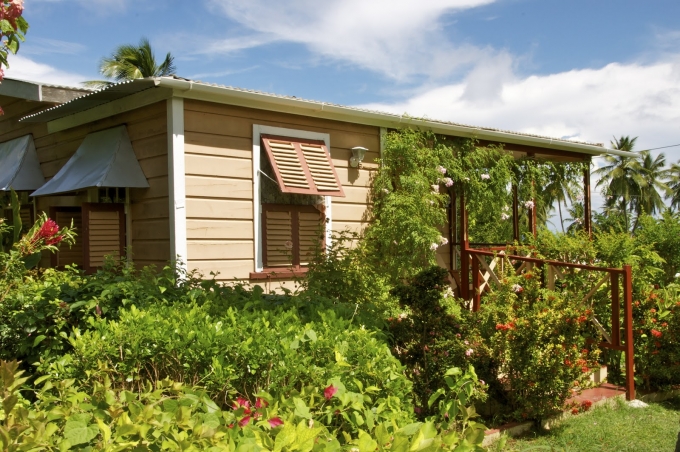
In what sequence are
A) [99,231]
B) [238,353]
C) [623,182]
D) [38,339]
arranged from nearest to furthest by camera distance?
1. [238,353]
2. [38,339]
3. [99,231]
4. [623,182]

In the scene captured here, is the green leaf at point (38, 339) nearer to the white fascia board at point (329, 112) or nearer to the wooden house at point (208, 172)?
the wooden house at point (208, 172)

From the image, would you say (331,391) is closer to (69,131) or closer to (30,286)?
(30,286)

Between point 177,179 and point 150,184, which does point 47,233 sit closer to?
point 177,179

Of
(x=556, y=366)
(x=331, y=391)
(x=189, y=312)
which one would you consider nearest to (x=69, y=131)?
(x=189, y=312)

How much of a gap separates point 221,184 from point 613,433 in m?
4.73

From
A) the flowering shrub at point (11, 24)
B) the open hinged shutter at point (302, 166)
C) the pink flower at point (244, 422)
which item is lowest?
the pink flower at point (244, 422)

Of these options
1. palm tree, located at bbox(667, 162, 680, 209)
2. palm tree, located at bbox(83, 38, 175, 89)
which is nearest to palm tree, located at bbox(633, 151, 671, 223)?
palm tree, located at bbox(667, 162, 680, 209)

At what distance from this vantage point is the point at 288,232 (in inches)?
310

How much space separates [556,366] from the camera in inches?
189

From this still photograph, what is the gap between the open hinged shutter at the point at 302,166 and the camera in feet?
24.7

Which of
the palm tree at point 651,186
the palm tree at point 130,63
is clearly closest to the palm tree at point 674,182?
the palm tree at point 651,186

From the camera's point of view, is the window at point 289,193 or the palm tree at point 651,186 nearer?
the window at point 289,193

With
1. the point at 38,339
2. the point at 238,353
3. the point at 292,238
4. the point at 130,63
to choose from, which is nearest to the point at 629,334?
the point at 292,238

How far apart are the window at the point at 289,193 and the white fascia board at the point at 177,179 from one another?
95cm
